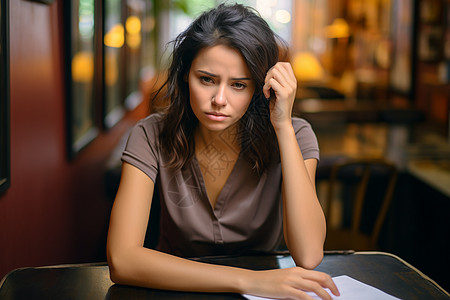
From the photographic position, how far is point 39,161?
1.96 m

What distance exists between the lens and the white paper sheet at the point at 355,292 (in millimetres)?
1104

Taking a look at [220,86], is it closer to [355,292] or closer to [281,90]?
[281,90]

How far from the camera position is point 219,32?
143cm

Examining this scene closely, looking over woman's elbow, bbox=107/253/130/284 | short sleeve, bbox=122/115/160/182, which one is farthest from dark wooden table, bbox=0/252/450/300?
short sleeve, bbox=122/115/160/182

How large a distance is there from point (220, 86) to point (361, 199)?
1.37 m

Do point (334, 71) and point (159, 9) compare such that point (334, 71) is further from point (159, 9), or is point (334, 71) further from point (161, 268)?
point (161, 268)

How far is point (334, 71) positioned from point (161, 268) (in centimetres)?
1164

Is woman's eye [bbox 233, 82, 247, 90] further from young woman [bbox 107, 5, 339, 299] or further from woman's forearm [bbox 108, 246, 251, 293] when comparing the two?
woman's forearm [bbox 108, 246, 251, 293]

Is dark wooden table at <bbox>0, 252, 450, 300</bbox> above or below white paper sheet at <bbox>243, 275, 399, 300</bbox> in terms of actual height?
below

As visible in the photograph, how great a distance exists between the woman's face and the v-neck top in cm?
23

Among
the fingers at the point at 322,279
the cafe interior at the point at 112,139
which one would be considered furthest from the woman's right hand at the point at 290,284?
the cafe interior at the point at 112,139

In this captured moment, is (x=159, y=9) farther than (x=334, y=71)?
No

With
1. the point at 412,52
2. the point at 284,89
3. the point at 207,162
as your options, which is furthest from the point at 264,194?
the point at 412,52

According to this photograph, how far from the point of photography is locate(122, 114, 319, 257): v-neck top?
61.0 inches
